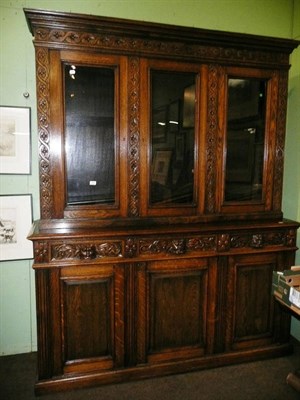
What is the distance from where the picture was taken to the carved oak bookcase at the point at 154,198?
2090 millimetres

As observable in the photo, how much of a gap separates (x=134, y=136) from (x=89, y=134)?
0.31 metres

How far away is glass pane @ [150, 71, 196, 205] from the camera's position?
7.45 ft

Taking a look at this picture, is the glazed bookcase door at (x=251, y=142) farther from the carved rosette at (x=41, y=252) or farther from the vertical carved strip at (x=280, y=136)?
the carved rosette at (x=41, y=252)

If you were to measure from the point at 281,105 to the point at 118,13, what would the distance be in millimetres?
1480

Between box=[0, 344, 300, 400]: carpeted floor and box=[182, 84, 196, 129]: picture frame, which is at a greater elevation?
box=[182, 84, 196, 129]: picture frame

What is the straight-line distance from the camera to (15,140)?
7.93ft

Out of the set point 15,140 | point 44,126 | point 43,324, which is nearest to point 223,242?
point 43,324

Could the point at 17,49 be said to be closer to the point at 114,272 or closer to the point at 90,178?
the point at 90,178

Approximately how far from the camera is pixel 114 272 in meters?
2.18

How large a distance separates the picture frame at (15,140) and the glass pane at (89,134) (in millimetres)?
503

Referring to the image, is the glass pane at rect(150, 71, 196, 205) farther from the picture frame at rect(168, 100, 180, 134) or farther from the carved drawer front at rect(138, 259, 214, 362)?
the carved drawer front at rect(138, 259, 214, 362)

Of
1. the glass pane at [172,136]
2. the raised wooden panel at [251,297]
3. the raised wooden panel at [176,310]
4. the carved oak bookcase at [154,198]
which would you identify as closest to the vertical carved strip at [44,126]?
the carved oak bookcase at [154,198]

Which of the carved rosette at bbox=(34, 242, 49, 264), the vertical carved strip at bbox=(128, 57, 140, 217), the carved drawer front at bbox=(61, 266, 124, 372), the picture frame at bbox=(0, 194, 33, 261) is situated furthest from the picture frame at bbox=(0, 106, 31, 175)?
the carved drawer front at bbox=(61, 266, 124, 372)

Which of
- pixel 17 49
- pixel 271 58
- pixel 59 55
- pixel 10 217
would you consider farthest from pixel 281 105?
pixel 10 217
